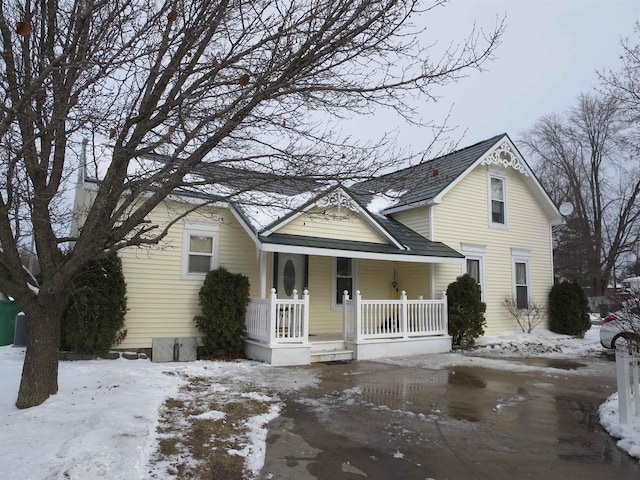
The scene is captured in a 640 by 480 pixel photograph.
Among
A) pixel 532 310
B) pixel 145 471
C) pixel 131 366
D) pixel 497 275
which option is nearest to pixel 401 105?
pixel 145 471

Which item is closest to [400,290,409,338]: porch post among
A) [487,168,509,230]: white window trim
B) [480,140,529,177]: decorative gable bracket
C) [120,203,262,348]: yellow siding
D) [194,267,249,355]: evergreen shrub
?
[194,267,249,355]: evergreen shrub

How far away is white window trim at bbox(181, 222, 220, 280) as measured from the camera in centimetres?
1060

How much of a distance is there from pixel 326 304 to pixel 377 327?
1.88m

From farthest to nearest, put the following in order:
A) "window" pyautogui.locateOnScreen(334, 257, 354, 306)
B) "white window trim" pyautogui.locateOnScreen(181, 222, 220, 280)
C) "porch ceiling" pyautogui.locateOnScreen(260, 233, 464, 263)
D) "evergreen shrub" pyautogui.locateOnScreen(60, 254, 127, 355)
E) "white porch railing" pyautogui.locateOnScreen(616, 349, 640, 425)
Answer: "window" pyautogui.locateOnScreen(334, 257, 354, 306), "white window trim" pyautogui.locateOnScreen(181, 222, 220, 280), "porch ceiling" pyautogui.locateOnScreen(260, 233, 464, 263), "evergreen shrub" pyautogui.locateOnScreen(60, 254, 127, 355), "white porch railing" pyautogui.locateOnScreen(616, 349, 640, 425)

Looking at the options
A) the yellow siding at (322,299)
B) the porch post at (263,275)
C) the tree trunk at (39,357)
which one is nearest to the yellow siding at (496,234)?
the yellow siding at (322,299)

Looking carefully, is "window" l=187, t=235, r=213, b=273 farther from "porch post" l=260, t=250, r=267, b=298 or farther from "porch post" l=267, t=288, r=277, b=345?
"porch post" l=267, t=288, r=277, b=345

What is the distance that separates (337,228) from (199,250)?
3420 mm

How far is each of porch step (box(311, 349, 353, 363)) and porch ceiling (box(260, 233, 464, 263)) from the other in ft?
7.34

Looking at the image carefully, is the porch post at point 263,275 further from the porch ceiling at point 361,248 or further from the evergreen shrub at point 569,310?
the evergreen shrub at point 569,310

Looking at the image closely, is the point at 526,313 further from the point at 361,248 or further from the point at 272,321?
the point at 272,321

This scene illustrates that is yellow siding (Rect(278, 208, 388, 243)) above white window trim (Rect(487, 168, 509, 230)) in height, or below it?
below

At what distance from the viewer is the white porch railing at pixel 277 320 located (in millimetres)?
9484

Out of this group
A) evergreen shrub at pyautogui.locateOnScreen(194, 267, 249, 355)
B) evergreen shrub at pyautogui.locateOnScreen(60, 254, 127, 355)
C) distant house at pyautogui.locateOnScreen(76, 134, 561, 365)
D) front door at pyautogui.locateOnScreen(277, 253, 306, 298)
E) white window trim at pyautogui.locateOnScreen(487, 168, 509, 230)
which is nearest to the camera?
evergreen shrub at pyautogui.locateOnScreen(60, 254, 127, 355)

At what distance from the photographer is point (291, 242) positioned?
9930mm
